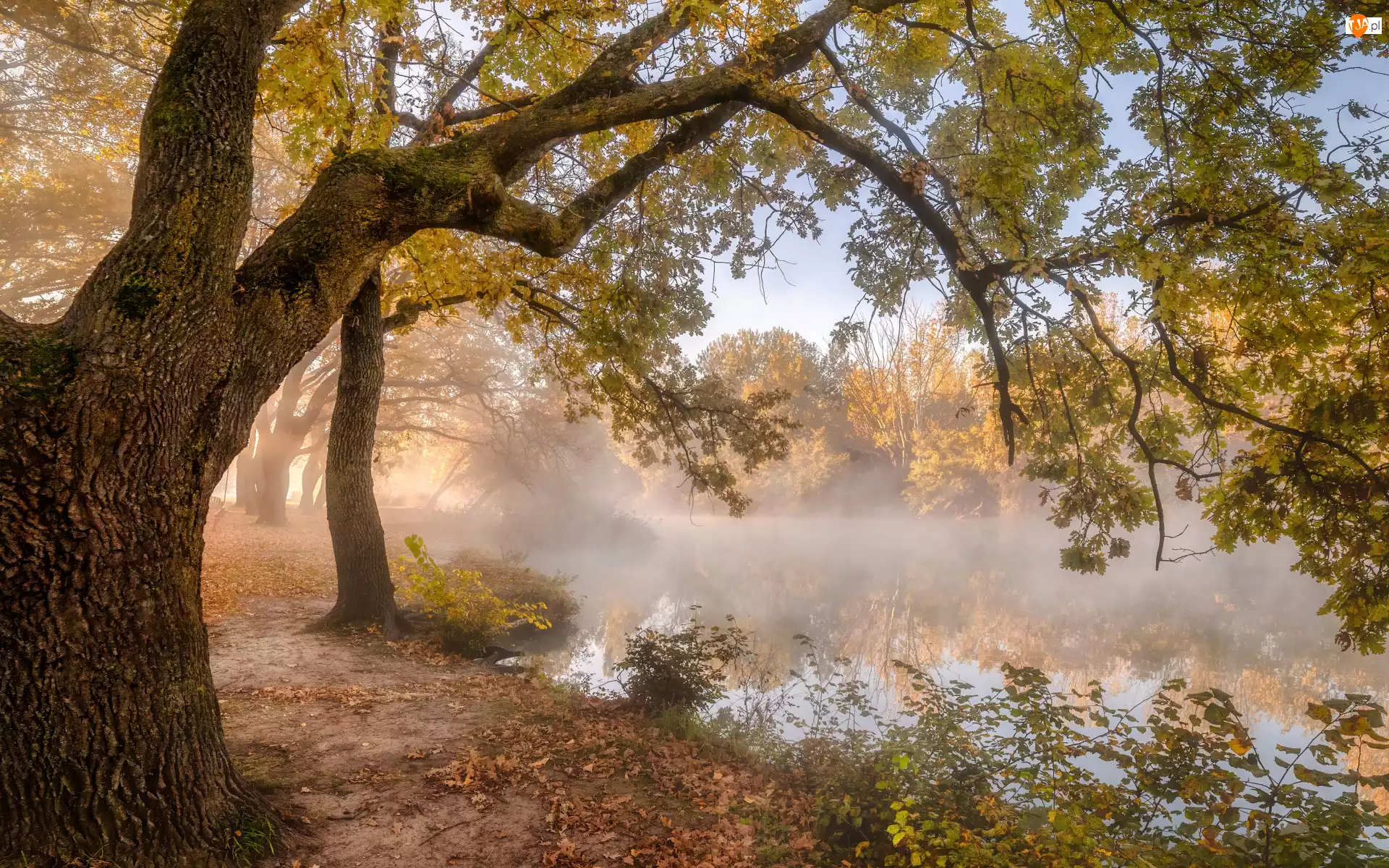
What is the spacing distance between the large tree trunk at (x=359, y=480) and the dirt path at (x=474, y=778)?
1.44 m

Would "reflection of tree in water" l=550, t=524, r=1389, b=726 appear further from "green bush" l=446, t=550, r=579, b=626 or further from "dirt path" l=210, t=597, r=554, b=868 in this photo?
"dirt path" l=210, t=597, r=554, b=868

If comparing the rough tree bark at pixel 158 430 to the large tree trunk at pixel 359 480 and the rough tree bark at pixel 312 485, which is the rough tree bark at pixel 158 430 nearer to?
the large tree trunk at pixel 359 480

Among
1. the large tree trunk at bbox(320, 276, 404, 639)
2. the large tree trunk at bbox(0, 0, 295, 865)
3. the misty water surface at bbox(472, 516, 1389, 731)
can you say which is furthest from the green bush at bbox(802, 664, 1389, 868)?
the large tree trunk at bbox(320, 276, 404, 639)

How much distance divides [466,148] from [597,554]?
2547cm

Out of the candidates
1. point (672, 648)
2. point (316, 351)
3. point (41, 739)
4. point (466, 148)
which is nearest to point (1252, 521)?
point (672, 648)

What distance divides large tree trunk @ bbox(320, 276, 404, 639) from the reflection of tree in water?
495 cm

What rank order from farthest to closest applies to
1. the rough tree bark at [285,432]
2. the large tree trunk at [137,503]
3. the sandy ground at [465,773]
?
the rough tree bark at [285,432] → the sandy ground at [465,773] → the large tree trunk at [137,503]

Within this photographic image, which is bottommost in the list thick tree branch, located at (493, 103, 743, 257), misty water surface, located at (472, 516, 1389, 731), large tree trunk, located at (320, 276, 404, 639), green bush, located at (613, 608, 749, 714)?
misty water surface, located at (472, 516, 1389, 731)

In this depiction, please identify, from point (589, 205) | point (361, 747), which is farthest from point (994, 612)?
point (589, 205)

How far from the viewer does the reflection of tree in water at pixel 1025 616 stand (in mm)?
11430

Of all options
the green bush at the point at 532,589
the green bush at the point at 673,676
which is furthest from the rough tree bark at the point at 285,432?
the green bush at the point at 673,676

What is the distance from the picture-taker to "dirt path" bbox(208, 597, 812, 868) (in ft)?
13.3

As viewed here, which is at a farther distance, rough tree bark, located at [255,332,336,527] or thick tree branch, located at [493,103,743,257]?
rough tree bark, located at [255,332,336,527]

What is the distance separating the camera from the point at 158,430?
293 cm
